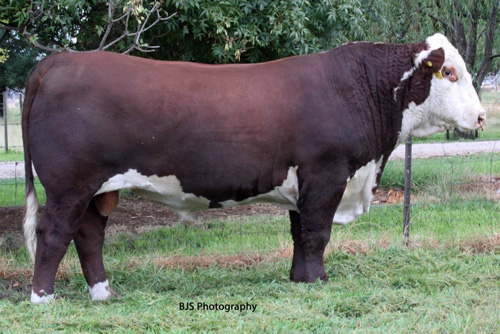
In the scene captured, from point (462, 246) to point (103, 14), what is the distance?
4.85 meters

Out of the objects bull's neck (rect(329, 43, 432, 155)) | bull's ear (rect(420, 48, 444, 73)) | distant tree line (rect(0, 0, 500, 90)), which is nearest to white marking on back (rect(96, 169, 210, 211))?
bull's neck (rect(329, 43, 432, 155))

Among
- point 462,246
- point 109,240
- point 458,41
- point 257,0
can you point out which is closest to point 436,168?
point 462,246

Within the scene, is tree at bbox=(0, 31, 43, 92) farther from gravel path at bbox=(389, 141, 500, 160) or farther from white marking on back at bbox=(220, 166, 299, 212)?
white marking on back at bbox=(220, 166, 299, 212)

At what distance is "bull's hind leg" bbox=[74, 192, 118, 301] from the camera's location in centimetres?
540

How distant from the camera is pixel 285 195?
545 centimetres

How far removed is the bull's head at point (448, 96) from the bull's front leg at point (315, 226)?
40.5 inches

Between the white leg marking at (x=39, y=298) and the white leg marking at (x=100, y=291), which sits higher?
the white leg marking at (x=39, y=298)

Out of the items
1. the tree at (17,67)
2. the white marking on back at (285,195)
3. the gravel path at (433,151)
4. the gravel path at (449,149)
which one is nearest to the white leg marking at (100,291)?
the white marking on back at (285,195)

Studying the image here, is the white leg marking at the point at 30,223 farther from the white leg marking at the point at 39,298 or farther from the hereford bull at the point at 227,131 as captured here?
the white leg marking at the point at 39,298

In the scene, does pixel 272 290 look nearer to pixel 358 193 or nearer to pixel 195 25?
pixel 358 193

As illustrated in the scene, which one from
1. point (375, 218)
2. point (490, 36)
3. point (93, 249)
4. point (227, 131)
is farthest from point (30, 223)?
point (490, 36)

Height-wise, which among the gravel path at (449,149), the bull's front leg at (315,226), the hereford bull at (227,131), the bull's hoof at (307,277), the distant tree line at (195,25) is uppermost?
the distant tree line at (195,25)

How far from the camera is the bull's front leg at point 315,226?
17.6ft

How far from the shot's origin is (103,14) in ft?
26.0
